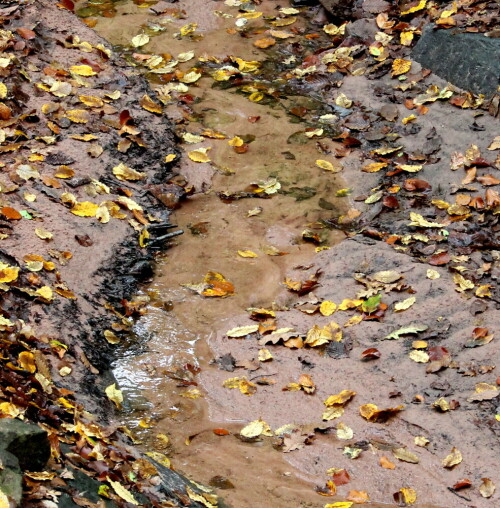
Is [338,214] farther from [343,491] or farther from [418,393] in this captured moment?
[343,491]

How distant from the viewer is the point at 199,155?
6066mm

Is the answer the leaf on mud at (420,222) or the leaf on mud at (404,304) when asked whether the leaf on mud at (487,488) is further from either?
the leaf on mud at (420,222)

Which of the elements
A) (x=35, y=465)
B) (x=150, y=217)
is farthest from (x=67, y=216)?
(x=35, y=465)

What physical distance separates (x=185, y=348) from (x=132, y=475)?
1371 mm

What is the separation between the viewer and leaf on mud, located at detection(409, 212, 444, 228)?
530 centimetres

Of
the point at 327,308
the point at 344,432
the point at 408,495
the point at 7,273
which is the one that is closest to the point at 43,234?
the point at 7,273

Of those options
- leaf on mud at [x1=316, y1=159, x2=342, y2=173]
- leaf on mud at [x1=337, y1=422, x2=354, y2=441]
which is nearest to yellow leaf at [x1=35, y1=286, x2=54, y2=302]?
leaf on mud at [x1=337, y1=422, x2=354, y2=441]

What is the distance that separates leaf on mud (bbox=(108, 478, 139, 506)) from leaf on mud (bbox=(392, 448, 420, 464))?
1.32 meters

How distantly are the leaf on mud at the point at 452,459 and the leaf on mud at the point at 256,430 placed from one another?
0.78 m

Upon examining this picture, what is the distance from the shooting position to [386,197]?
564cm

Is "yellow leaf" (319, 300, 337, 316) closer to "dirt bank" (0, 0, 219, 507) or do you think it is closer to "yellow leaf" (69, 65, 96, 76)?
"dirt bank" (0, 0, 219, 507)

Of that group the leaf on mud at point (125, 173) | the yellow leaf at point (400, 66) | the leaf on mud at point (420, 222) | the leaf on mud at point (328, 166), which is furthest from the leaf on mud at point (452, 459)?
the yellow leaf at point (400, 66)

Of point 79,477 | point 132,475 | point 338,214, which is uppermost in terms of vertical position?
point 79,477

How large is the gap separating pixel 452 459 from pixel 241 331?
1.32 m
